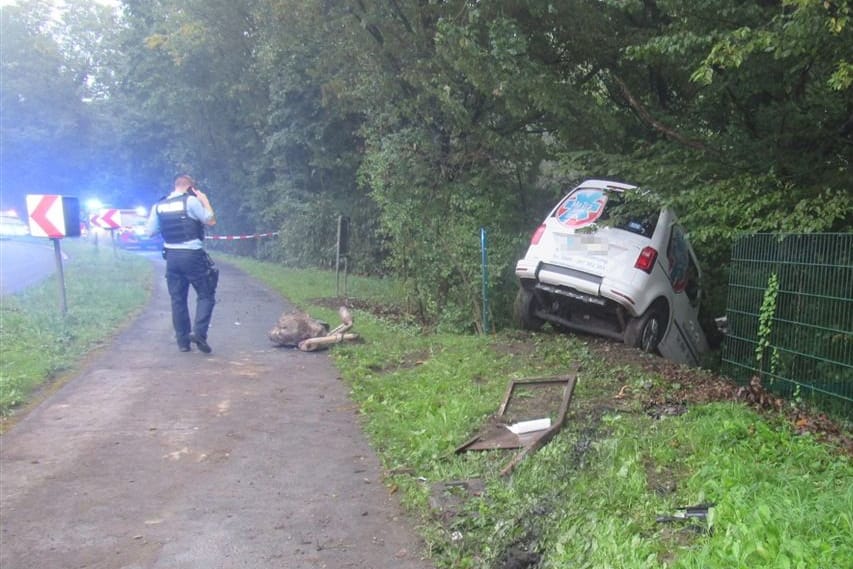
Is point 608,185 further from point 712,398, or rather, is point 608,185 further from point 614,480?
point 614,480

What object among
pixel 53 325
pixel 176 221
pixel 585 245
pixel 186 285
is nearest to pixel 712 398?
pixel 585 245

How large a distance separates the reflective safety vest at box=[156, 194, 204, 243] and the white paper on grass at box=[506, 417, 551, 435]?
5016 millimetres

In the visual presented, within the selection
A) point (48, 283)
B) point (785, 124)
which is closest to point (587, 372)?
point (785, 124)

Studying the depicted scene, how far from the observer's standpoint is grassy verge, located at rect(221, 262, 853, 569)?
10.3ft

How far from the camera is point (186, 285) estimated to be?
892 centimetres

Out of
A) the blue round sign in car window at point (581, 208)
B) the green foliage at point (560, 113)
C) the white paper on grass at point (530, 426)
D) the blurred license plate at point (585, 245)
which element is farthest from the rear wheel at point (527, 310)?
the white paper on grass at point (530, 426)

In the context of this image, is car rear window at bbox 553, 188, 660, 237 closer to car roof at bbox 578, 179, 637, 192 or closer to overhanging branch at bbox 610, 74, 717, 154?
car roof at bbox 578, 179, 637, 192

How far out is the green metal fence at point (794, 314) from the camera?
19.6 feet

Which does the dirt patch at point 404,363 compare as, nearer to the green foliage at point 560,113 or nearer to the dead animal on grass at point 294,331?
the dead animal on grass at point 294,331

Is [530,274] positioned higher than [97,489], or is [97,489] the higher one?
[530,274]

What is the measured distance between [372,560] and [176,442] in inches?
94.7

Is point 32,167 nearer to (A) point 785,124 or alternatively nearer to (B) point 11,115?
(B) point 11,115

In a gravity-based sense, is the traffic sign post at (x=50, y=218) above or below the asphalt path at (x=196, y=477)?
above

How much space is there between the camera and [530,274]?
884 cm
